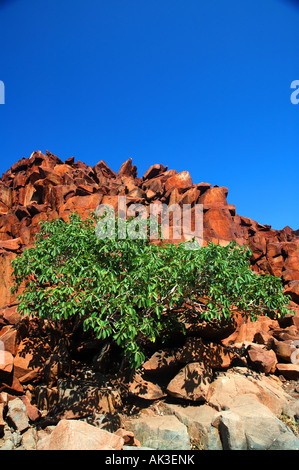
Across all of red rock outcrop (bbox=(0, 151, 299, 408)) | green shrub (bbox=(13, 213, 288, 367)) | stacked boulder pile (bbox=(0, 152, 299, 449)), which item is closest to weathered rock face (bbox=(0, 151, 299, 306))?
→ red rock outcrop (bbox=(0, 151, 299, 408))

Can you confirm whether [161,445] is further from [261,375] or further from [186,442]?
[261,375]

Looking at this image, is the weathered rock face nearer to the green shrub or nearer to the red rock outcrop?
the red rock outcrop

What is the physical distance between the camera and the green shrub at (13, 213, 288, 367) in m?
8.53

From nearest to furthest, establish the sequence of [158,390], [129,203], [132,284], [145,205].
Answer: [132,284] → [158,390] → [129,203] → [145,205]

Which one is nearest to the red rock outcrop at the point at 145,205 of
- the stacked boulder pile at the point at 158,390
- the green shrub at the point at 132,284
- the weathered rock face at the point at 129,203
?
the weathered rock face at the point at 129,203

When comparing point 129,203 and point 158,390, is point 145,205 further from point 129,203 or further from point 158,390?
point 158,390

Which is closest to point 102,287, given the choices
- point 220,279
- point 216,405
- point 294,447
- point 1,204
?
point 220,279

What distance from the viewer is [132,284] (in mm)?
8711

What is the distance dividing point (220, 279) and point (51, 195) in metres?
18.9

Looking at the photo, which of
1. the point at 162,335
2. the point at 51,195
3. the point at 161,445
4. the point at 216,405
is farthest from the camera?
the point at 51,195

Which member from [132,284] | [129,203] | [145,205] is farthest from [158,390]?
[145,205]

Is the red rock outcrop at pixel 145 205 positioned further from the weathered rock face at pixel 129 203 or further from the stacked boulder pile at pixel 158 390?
the stacked boulder pile at pixel 158 390

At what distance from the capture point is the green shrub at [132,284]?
853 centimetres
